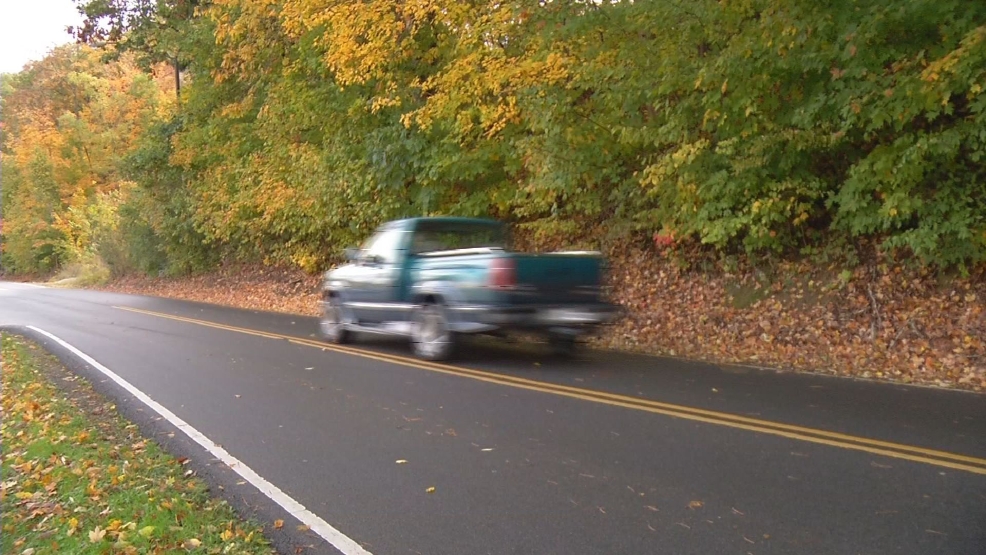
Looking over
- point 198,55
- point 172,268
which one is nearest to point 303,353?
point 198,55

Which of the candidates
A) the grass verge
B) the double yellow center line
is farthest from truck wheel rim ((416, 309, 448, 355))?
the grass verge

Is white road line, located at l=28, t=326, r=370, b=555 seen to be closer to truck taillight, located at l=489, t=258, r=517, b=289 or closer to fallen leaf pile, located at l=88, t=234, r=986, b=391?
truck taillight, located at l=489, t=258, r=517, b=289

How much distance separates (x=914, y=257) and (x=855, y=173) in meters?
1.87

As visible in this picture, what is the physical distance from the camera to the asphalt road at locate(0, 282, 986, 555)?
4.55 metres

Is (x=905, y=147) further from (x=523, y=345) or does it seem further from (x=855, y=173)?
(x=523, y=345)

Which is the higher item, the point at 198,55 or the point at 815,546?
the point at 198,55

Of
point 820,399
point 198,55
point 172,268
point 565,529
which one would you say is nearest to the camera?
point 565,529

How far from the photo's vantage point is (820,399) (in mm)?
8047

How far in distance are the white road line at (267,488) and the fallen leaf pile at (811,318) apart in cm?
683

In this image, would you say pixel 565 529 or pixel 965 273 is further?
pixel 965 273

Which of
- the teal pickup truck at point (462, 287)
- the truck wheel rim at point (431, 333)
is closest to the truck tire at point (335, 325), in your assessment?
the teal pickup truck at point (462, 287)

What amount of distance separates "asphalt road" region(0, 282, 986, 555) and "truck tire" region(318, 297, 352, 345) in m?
→ 2.75

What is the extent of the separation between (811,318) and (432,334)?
5734mm

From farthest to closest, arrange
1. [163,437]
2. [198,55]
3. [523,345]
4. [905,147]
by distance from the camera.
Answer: [198,55]
[523,345]
[905,147]
[163,437]
